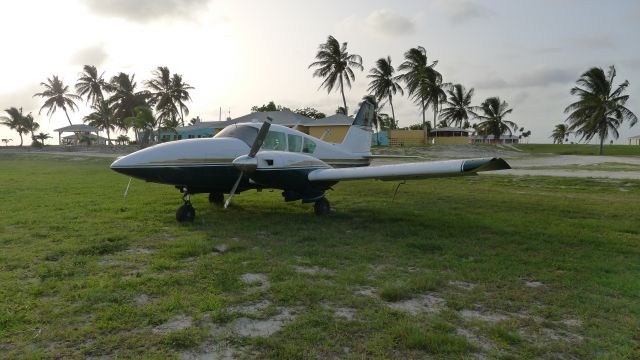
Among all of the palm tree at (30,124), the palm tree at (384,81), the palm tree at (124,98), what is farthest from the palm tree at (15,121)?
the palm tree at (384,81)

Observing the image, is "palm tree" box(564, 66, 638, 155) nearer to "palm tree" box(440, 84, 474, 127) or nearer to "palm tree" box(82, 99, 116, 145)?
"palm tree" box(440, 84, 474, 127)

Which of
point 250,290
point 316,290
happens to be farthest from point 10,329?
point 316,290

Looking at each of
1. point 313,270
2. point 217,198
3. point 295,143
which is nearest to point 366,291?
point 313,270

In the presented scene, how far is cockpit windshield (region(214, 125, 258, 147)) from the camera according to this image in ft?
32.8

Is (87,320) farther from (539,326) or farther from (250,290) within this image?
(539,326)

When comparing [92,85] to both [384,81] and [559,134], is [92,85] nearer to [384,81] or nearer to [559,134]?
[384,81]

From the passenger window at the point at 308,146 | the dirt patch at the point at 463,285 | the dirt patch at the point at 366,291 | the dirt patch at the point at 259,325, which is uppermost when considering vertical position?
the passenger window at the point at 308,146

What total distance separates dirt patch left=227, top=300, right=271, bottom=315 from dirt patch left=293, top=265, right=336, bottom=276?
121 centimetres

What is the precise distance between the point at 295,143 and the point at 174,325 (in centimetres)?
737

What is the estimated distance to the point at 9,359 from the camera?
3.38 meters

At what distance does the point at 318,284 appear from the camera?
5.21m

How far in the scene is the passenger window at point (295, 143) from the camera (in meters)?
10.9

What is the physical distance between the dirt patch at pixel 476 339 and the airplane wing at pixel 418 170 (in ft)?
12.2

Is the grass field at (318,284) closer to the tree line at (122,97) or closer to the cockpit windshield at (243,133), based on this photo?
the cockpit windshield at (243,133)
